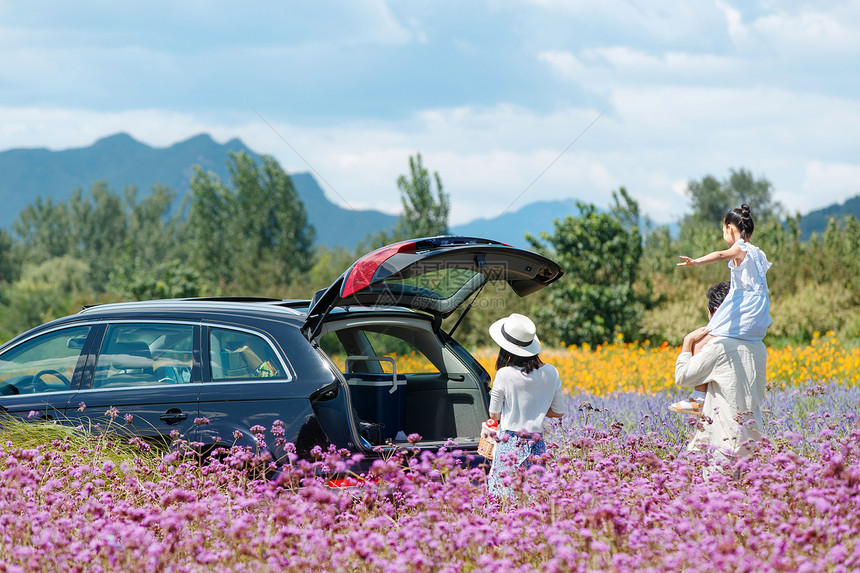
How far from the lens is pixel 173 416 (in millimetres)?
4465

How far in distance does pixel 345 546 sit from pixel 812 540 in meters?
1.70

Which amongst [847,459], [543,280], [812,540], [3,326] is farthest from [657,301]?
[3,326]

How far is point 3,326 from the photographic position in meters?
29.8

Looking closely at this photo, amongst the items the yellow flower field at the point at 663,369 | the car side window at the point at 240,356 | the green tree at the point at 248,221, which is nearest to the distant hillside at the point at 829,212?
the green tree at the point at 248,221

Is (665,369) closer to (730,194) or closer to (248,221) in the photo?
(248,221)

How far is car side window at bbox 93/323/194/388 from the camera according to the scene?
4.68m

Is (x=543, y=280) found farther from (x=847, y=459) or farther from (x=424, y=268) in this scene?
(x=847, y=459)

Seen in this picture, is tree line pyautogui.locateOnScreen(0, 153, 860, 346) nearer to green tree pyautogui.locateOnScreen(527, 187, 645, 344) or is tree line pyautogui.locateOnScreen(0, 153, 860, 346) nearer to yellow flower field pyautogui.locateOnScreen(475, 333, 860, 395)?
green tree pyautogui.locateOnScreen(527, 187, 645, 344)

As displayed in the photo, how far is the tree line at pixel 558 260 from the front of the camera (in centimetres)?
1656

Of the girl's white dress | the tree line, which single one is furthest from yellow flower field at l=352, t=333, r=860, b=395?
the girl's white dress

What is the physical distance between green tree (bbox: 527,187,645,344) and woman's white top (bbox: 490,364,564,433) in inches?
495

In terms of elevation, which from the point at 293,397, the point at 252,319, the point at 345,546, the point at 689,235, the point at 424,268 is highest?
the point at 689,235

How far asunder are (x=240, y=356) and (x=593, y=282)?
1416cm

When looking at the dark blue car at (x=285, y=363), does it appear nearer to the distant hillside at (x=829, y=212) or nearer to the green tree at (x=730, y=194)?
the green tree at (x=730, y=194)
